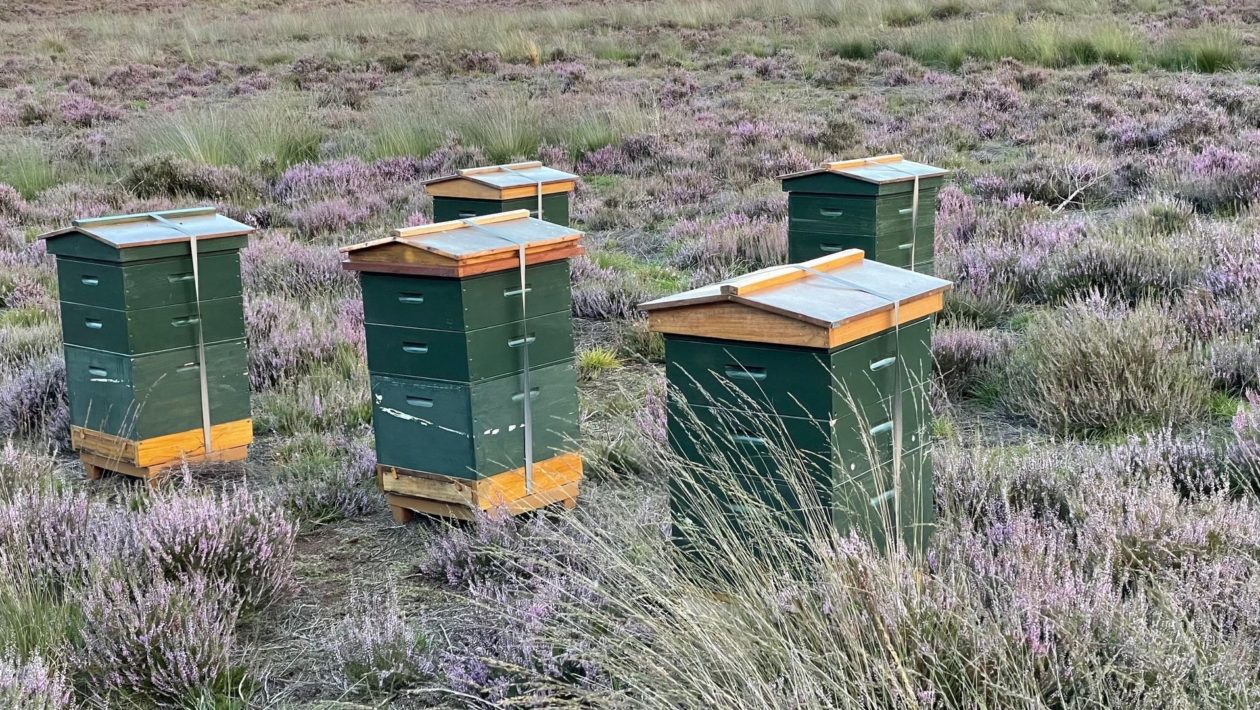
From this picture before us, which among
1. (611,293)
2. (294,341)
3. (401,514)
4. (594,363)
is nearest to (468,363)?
(401,514)

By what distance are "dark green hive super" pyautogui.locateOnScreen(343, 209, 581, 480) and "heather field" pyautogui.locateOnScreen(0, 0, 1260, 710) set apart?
339mm

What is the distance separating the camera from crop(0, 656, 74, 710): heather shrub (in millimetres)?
3186

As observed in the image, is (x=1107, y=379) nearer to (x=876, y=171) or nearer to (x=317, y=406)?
(x=876, y=171)

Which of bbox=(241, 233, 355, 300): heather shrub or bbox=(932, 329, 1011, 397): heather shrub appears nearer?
bbox=(932, 329, 1011, 397): heather shrub

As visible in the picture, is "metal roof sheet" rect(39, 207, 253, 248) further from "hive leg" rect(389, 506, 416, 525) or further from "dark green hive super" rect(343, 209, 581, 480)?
"hive leg" rect(389, 506, 416, 525)

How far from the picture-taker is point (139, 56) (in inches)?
1181

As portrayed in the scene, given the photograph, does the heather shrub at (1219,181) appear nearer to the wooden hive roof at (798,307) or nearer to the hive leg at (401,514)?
the wooden hive roof at (798,307)

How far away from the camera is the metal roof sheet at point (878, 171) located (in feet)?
21.8

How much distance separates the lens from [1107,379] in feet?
18.2

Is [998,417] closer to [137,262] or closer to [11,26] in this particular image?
[137,262]

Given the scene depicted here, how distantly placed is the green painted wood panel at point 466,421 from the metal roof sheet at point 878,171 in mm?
2379

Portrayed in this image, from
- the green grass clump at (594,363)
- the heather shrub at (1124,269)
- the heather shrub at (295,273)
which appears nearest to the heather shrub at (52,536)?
the green grass clump at (594,363)

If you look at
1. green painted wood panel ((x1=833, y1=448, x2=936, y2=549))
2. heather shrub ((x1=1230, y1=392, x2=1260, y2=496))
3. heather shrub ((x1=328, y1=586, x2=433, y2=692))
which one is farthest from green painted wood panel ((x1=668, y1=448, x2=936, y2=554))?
heather shrub ((x1=1230, y1=392, x2=1260, y2=496))

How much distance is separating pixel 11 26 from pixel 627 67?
27698 mm
